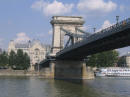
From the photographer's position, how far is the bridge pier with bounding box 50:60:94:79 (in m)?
77.3

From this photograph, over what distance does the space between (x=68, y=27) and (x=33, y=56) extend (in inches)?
3351

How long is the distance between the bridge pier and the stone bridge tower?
6.20 metres

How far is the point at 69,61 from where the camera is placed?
78125mm

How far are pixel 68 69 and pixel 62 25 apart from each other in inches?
480

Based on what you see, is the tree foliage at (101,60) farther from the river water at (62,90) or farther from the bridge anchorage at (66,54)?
the river water at (62,90)

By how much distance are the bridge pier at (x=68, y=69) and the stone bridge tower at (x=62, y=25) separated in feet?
20.3

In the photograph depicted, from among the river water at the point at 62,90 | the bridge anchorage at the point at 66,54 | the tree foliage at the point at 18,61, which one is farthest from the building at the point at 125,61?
the river water at the point at 62,90

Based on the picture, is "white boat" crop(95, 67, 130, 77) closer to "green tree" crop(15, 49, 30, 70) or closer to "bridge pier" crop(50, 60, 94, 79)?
"bridge pier" crop(50, 60, 94, 79)

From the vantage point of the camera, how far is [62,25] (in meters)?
82.5

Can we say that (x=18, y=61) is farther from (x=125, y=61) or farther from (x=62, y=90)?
(x=125, y=61)

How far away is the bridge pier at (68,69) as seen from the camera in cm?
7731

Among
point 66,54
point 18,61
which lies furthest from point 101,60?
point 66,54

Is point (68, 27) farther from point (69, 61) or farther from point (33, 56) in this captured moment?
point (33, 56)

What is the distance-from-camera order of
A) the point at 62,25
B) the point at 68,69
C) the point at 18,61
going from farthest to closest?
the point at 18,61 → the point at 62,25 → the point at 68,69
